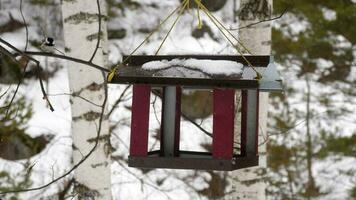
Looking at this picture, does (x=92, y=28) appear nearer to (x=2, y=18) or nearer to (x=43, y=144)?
(x=43, y=144)

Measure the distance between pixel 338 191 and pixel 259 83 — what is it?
6692 millimetres

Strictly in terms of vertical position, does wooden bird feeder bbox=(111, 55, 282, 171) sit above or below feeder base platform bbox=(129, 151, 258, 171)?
above

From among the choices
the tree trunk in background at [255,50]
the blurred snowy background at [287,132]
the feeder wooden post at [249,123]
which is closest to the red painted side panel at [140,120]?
the feeder wooden post at [249,123]

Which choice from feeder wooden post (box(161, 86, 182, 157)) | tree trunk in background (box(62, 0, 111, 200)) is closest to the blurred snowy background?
tree trunk in background (box(62, 0, 111, 200))

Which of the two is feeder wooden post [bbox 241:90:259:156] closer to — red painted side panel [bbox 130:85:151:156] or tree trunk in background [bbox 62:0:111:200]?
red painted side panel [bbox 130:85:151:156]

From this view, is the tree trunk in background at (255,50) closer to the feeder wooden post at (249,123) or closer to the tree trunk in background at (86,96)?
the tree trunk in background at (86,96)

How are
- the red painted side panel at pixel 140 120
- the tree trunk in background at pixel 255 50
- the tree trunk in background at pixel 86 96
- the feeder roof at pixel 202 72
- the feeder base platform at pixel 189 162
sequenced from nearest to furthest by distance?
the feeder roof at pixel 202 72 → the feeder base platform at pixel 189 162 → the red painted side panel at pixel 140 120 → the tree trunk in background at pixel 86 96 → the tree trunk in background at pixel 255 50

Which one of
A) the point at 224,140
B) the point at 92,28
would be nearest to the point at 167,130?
the point at 224,140

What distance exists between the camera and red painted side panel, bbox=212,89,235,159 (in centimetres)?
191

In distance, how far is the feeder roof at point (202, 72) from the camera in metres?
1.78

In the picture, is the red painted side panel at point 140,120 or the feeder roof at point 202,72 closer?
the feeder roof at point 202,72

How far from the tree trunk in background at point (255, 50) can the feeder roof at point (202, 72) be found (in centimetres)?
130

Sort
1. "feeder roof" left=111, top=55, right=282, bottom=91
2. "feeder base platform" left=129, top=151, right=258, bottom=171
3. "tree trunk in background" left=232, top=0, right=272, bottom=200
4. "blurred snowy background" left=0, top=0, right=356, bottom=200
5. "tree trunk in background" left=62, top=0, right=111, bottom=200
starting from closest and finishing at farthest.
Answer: "feeder roof" left=111, top=55, right=282, bottom=91 → "feeder base platform" left=129, top=151, right=258, bottom=171 → "tree trunk in background" left=62, top=0, right=111, bottom=200 → "tree trunk in background" left=232, top=0, right=272, bottom=200 → "blurred snowy background" left=0, top=0, right=356, bottom=200

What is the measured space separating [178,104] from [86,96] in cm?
105
